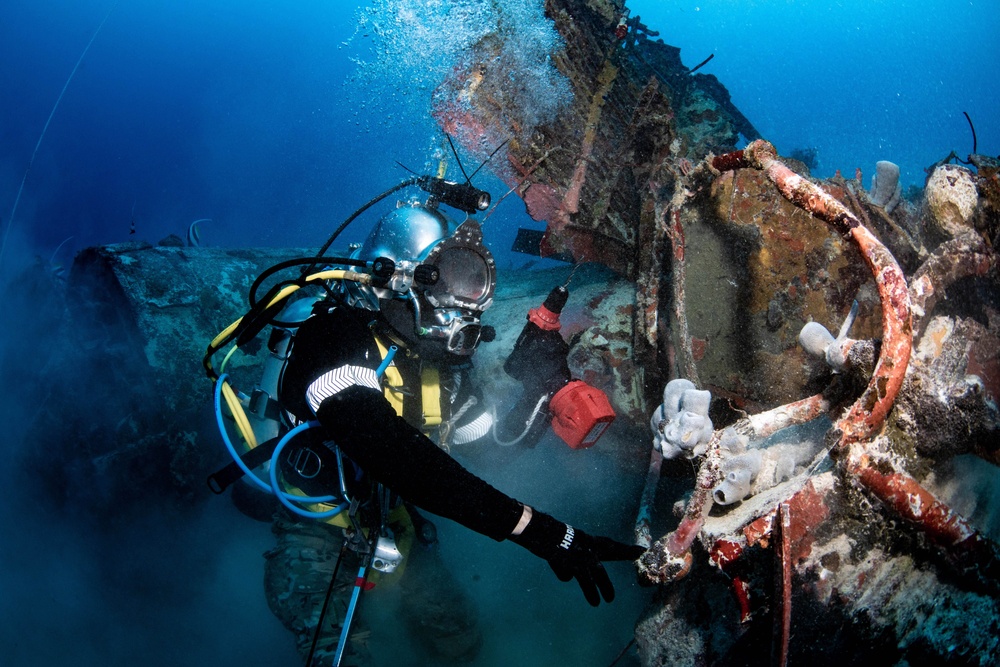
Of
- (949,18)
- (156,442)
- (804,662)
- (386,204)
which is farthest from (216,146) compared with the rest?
(949,18)

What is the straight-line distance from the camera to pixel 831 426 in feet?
5.33

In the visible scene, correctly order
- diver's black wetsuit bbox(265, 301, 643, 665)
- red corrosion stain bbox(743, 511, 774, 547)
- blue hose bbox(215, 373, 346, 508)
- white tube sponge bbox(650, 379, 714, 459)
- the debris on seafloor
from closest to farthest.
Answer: the debris on seafloor < red corrosion stain bbox(743, 511, 774, 547) < white tube sponge bbox(650, 379, 714, 459) < diver's black wetsuit bbox(265, 301, 643, 665) < blue hose bbox(215, 373, 346, 508)

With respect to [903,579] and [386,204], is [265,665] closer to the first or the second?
[903,579]

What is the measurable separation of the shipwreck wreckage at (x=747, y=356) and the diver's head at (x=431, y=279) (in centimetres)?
124

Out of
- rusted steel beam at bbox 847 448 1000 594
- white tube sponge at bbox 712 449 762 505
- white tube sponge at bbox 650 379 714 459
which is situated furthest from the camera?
white tube sponge at bbox 650 379 714 459

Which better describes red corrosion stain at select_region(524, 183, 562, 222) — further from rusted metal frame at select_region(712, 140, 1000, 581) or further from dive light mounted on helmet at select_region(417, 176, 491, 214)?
rusted metal frame at select_region(712, 140, 1000, 581)

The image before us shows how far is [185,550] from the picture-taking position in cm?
476

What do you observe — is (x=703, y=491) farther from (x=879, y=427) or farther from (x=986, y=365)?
(x=986, y=365)

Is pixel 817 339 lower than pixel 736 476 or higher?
higher

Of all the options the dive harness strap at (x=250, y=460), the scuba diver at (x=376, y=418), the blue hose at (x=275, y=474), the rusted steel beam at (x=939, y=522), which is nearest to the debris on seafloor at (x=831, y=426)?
the rusted steel beam at (x=939, y=522)

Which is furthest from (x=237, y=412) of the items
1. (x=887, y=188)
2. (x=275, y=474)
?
(x=887, y=188)

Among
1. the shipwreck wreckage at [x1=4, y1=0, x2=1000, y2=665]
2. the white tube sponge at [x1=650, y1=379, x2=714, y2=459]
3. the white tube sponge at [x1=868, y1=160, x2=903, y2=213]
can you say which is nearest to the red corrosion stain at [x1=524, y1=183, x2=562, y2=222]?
the shipwreck wreckage at [x1=4, y1=0, x2=1000, y2=665]

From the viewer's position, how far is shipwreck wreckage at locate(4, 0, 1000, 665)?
4.58 ft

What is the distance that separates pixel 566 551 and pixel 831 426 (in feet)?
3.73
